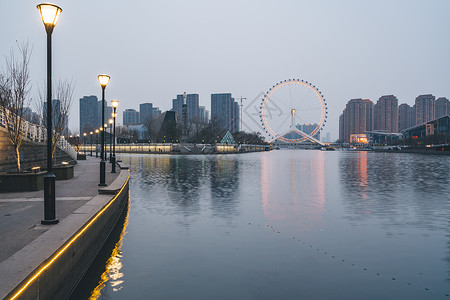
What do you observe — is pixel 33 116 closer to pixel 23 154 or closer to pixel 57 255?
pixel 23 154

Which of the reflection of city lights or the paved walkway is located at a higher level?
the paved walkway

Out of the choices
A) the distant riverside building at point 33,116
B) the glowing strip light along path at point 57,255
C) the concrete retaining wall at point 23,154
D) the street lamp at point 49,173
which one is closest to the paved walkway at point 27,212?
the street lamp at point 49,173

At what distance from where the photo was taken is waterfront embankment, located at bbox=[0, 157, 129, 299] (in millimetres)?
5693

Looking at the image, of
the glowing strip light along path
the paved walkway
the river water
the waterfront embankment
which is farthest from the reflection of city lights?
the paved walkway

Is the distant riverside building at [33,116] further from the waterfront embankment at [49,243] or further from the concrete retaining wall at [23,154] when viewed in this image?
the waterfront embankment at [49,243]

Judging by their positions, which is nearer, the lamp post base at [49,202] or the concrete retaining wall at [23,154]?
the lamp post base at [49,202]

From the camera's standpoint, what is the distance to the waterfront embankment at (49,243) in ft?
18.7

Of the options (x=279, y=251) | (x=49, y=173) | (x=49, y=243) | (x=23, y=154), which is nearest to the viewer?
(x=49, y=243)

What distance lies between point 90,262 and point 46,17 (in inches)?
248

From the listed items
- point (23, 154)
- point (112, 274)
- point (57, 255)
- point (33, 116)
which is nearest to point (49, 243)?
point (57, 255)

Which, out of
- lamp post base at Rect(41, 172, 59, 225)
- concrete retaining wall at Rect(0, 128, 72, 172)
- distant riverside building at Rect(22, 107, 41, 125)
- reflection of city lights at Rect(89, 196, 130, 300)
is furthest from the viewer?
distant riverside building at Rect(22, 107, 41, 125)

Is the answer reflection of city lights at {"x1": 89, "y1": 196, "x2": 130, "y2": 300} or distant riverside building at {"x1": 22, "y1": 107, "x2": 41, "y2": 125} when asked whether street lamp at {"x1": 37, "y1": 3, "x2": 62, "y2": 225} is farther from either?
distant riverside building at {"x1": 22, "y1": 107, "x2": 41, "y2": 125}

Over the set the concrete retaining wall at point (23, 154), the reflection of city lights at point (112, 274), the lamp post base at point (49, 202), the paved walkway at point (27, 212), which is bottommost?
the reflection of city lights at point (112, 274)

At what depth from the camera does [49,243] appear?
732 centimetres
